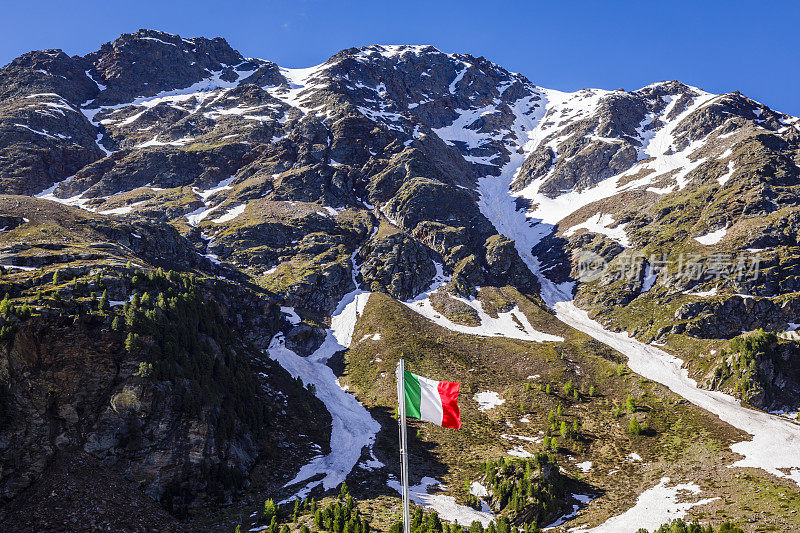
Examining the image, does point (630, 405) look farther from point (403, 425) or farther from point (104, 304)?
point (104, 304)

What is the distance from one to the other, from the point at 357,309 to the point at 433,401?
8460 cm

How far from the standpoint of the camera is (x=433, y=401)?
1967cm

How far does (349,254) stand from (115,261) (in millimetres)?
72520

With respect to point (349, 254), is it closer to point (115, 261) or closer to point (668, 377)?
point (115, 261)

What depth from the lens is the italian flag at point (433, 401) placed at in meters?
19.3

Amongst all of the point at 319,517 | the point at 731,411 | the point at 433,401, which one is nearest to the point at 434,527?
the point at 319,517

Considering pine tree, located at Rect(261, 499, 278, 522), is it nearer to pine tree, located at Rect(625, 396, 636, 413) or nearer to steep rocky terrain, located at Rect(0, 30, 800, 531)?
steep rocky terrain, located at Rect(0, 30, 800, 531)

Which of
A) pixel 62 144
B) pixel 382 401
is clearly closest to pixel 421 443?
pixel 382 401

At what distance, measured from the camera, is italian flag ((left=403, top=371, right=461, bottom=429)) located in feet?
63.4

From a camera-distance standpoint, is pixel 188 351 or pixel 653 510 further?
pixel 188 351

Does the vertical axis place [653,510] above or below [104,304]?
below

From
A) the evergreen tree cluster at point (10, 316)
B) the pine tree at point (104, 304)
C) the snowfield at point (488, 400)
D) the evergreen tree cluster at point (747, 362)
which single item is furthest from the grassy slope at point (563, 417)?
the evergreen tree cluster at point (10, 316)

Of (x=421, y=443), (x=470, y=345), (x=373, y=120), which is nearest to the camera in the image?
(x=421, y=443)

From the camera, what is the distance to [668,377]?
75.5 m
